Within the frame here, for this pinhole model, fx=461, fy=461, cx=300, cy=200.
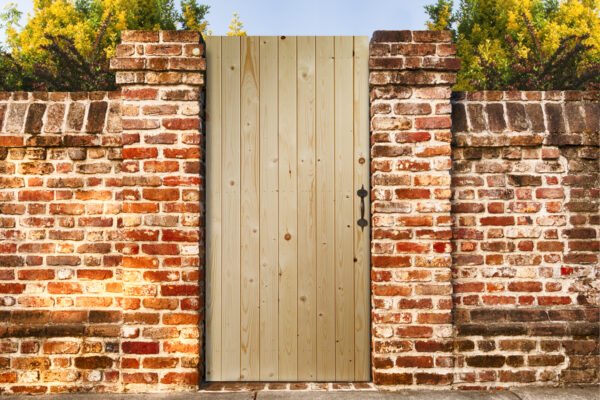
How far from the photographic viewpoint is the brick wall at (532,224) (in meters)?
3.17

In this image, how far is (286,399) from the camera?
9.56ft

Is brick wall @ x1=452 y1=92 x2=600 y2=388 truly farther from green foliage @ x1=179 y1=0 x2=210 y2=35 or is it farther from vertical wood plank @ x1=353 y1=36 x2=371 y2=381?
green foliage @ x1=179 y1=0 x2=210 y2=35

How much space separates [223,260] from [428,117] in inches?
67.4

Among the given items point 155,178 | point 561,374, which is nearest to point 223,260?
point 155,178

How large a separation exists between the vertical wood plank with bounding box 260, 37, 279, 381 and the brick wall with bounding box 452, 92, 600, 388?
4.11ft

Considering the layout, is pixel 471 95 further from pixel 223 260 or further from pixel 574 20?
pixel 574 20

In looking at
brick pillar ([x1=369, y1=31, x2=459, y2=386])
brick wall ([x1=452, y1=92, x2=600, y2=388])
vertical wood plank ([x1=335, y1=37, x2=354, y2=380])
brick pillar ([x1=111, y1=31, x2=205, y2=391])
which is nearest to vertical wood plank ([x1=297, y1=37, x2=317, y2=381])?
vertical wood plank ([x1=335, y1=37, x2=354, y2=380])

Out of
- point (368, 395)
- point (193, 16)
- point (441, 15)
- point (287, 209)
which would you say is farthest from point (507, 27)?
point (368, 395)

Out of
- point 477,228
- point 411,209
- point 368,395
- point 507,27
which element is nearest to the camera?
point 368,395

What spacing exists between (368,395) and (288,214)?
1.29 metres

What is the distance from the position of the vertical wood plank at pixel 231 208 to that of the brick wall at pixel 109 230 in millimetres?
218

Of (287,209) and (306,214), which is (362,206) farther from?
(287,209)

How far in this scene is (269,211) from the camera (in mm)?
3234

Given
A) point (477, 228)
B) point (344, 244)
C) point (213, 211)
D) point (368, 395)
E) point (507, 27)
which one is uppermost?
point (507, 27)
